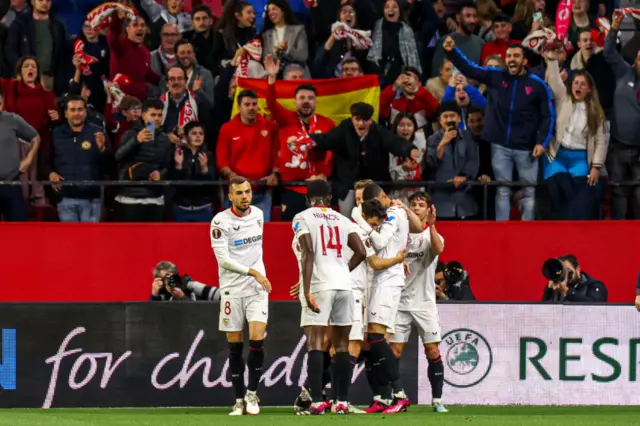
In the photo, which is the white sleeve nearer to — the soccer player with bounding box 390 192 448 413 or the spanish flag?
the soccer player with bounding box 390 192 448 413

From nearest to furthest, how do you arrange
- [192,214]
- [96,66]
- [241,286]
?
1. [241,286]
2. [192,214]
3. [96,66]

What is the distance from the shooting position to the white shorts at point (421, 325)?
14.4 metres

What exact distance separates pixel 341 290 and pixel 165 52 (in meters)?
6.40

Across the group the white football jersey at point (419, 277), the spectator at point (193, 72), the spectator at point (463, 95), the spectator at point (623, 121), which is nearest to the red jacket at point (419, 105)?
the spectator at point (463, 95)

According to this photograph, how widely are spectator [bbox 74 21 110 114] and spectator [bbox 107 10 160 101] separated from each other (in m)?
0.14

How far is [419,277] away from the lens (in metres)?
14.5

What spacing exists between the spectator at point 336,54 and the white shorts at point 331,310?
5.84m

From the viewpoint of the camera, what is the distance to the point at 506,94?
57.1 feet

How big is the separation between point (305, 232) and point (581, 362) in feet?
13.8

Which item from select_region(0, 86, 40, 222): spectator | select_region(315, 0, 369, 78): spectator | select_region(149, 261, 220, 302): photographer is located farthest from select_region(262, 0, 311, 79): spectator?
select_region(149, 261, 220, 302): photographer

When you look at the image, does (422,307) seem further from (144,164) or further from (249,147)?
(144,164)

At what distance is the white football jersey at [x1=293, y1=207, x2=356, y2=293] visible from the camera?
1298 cm

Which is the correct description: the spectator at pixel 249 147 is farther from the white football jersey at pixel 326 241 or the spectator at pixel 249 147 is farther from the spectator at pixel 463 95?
the white football jersey at pixel 326 241

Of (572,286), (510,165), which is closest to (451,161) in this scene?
(510,165)
